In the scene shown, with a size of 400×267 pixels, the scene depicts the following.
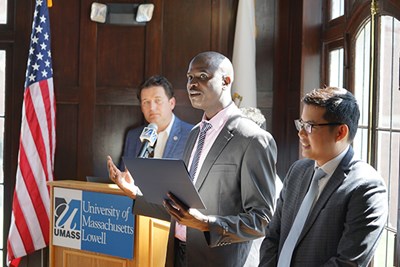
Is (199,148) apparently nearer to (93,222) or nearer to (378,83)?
(378,83)

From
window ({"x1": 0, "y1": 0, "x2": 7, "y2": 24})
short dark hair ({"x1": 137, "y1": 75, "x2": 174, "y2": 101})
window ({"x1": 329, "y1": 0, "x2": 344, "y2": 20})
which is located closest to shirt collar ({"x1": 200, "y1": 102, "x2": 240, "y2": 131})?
window ({"x1": 329, "y1": 0, "x2": 344, "y2": 20})

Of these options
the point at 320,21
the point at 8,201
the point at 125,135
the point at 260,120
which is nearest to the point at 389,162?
the point at 260,120

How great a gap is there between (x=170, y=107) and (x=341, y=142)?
2588 millimetres

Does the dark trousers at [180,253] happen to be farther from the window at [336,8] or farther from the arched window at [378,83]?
the window at [336,8]

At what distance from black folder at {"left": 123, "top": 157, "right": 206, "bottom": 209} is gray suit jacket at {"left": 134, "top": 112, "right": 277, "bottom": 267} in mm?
202

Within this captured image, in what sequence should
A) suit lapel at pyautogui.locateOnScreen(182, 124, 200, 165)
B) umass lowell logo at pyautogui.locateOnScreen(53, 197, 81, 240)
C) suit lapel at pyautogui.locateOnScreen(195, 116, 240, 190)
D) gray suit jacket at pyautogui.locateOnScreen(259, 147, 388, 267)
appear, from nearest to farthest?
gray suit jacket at pyautogui.locateOnScreen(259, 147, 388, 267) → suit lapel at pyautogui.locateOnScreen(195, 116, 240, 190) → suit lapel at pyautogui.locateOnScreen(182, 124, 200, 165) → umass lowell logo at pyautogui.locateOnScreen(53, 197, 81, 240)

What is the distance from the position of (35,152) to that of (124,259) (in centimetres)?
145

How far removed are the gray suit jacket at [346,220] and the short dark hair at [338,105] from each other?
121 millimetres

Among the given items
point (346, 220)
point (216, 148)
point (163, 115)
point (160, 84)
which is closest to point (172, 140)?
point (163, 115)

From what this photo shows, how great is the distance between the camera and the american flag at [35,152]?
5000mm

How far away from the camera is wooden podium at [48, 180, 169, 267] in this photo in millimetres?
3973

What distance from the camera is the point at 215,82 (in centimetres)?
283

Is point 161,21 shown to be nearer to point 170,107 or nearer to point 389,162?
point 170,107

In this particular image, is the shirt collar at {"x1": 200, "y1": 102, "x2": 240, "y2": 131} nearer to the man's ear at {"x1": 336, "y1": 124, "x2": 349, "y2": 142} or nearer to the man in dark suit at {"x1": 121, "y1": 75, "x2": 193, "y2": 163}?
the man's ear at {"x1": 336, "y1": 124, "x2": 349, "y2": 142}
